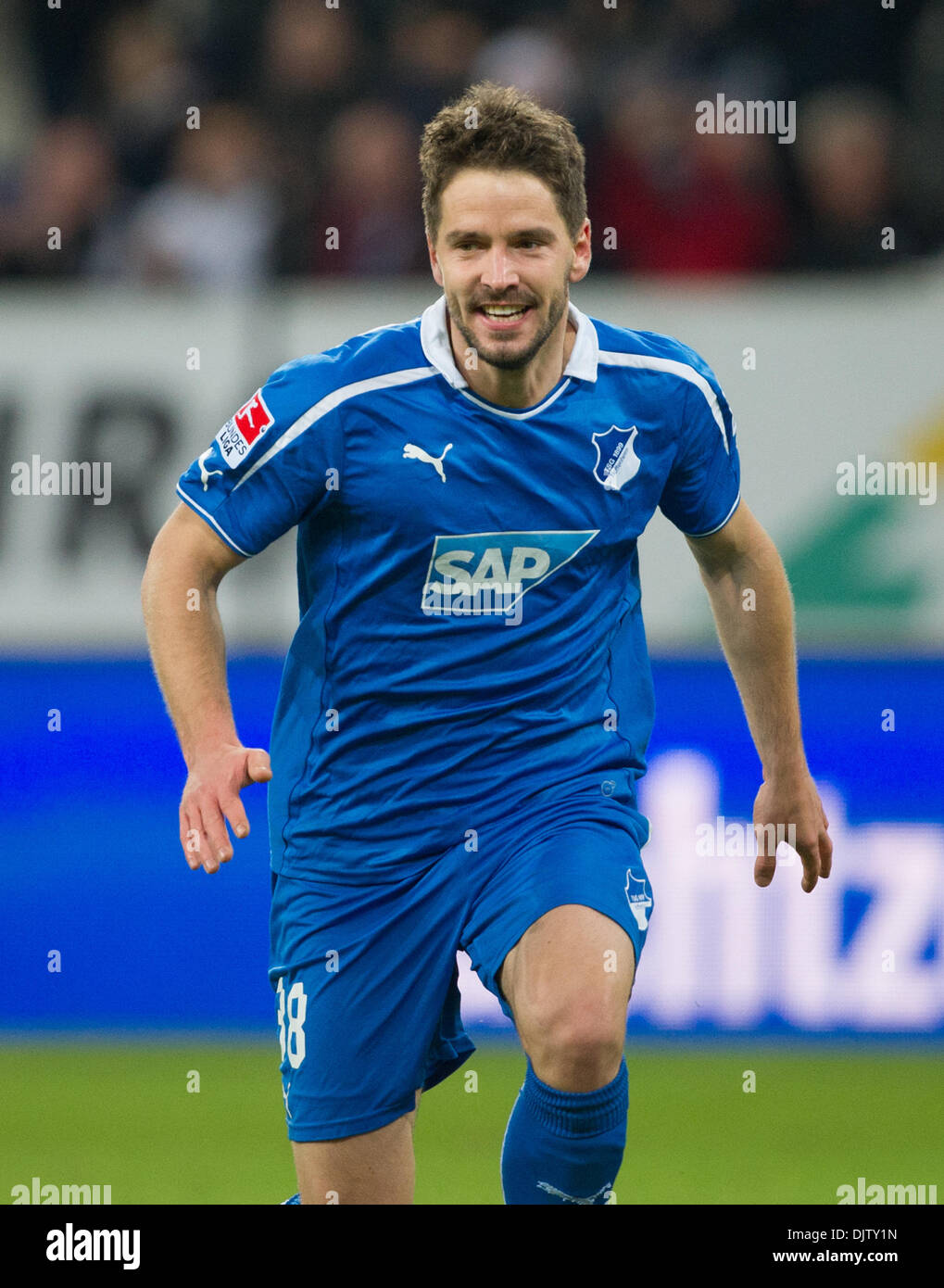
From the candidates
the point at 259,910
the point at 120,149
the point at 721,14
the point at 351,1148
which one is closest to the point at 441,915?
the point at 351,1148

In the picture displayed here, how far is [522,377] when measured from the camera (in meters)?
3.46

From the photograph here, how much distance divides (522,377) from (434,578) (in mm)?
407

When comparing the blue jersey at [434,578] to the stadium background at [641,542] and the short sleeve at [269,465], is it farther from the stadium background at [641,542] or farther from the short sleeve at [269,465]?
the stadium background at [641,542]

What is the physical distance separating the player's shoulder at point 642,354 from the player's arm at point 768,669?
1.04 ft

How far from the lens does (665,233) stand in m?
6.92

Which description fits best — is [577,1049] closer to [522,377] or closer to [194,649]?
[194,649]

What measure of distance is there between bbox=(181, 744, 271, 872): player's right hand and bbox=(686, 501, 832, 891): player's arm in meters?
1.11

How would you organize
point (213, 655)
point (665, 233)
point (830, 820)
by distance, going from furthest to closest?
point (665, 233) < point (830, 820) < point (213, 655)

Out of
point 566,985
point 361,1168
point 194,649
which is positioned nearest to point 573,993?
point 566,985

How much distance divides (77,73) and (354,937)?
5.23 m

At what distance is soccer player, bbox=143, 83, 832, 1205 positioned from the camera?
3348mm

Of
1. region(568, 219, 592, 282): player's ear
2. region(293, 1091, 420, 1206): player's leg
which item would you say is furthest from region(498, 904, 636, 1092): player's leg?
region(568, 219, 592, 282): player's ear

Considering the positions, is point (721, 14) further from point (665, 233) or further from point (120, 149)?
point (120, 149)
